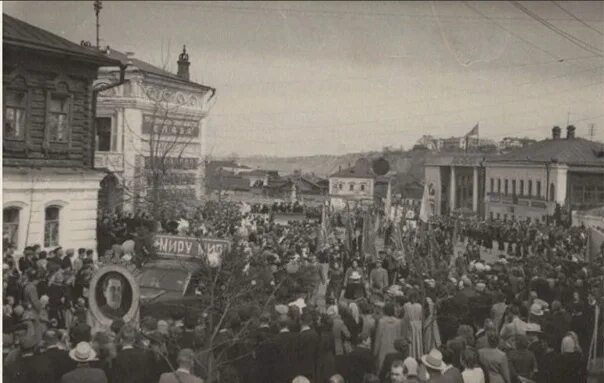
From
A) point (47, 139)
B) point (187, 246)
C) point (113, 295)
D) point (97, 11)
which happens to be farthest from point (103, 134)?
point (113, 295)

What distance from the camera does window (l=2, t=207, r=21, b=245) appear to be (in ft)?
21.5

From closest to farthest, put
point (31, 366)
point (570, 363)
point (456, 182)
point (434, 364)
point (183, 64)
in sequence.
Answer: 1. point (31, 366)
2. point (434, 364)
3. point (570, 363)
4. point (183, 64)
5. point (456, 182)

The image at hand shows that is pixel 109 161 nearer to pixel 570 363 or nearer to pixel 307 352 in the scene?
pixel 307 352

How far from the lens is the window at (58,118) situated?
7156 millimetres

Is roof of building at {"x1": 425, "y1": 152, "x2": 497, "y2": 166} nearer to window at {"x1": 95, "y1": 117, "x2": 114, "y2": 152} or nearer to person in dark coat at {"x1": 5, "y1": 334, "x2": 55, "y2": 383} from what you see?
window at {"x1": 95, "y1": 117, "x2": 114, "y2": 152}

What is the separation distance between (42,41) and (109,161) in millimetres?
1442

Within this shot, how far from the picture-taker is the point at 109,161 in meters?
Answer: 7.40

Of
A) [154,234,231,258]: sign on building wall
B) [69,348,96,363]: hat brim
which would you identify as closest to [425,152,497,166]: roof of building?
[154,234,231,258]: sign on building wall

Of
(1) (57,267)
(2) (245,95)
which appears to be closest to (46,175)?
(1) (57,267)

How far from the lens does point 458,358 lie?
18.7 ft

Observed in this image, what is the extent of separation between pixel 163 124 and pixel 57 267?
1.84m

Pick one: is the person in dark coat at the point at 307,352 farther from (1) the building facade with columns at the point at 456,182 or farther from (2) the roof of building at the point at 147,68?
(2) the roof of building at the point at 147,68

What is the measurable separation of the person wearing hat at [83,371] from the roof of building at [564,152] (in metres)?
4.72

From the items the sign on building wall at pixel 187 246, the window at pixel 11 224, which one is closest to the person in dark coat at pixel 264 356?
the sign on building wall at pixel 187 246
